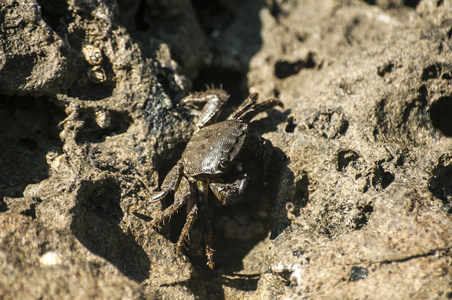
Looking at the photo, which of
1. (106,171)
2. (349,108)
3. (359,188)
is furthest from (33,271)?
(349,108)

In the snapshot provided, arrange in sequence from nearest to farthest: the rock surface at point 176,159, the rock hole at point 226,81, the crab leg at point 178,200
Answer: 1. the rock surface at point 176,159
2. the crab leg at point 178,200
3. the rock hole at point 226,81

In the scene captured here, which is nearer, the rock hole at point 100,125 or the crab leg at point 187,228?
the crab leg at point 187,228

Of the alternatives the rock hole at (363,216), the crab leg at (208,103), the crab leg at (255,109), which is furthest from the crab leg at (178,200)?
the rock hole at (363,216)

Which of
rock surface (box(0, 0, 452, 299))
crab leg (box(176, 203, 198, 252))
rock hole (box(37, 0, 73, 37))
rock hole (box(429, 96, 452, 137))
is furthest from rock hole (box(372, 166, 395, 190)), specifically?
rock hole (box(37, 0, 73, 37))

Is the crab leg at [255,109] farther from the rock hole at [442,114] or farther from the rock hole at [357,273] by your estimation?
the rock hole at [357,273]

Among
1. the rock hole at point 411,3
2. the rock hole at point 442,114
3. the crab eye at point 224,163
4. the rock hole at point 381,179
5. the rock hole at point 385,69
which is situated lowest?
the crab eye at point 224,163

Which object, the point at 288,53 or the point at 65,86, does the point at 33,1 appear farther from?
the point at 288,53

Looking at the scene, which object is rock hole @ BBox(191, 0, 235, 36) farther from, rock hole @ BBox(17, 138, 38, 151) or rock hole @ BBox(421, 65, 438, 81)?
rock hole @ BBox(17, 138, 38, 151)

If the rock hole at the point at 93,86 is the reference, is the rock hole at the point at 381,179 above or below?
above

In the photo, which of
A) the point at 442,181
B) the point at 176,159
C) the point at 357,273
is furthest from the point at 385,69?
the point at 176,159
